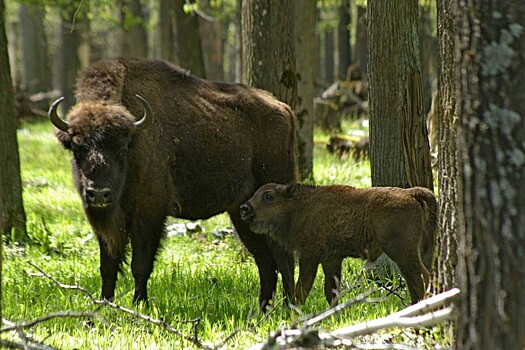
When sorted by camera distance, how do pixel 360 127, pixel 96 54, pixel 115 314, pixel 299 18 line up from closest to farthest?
1. pixel 115 314
2. pixel 299 18
3. pixel 360 127
4. pixel 96 54

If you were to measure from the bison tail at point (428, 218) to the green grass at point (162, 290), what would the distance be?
1.30 ft

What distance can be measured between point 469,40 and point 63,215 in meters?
8.18

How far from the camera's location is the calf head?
718cm

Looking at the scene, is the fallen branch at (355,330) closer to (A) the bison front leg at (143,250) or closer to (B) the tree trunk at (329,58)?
(A) the bison front leg at (143,250)

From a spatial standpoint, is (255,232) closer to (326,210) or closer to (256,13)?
(326,210)

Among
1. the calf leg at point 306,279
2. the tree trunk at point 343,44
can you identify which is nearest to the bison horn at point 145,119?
the calf leg at point 306,279

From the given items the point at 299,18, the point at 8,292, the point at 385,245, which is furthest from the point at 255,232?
the point at 299,18

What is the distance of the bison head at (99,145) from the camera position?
6555 millimetres

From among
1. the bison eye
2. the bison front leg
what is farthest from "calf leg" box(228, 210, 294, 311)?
the bison front leg

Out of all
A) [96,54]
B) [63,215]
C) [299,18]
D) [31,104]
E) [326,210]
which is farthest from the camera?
[96,54]

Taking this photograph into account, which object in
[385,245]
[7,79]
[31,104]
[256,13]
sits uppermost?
[256,13]

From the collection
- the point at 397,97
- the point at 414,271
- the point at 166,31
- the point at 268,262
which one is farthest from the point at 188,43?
the point at 414,271

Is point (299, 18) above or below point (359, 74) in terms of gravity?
above

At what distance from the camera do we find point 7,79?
941 cm
